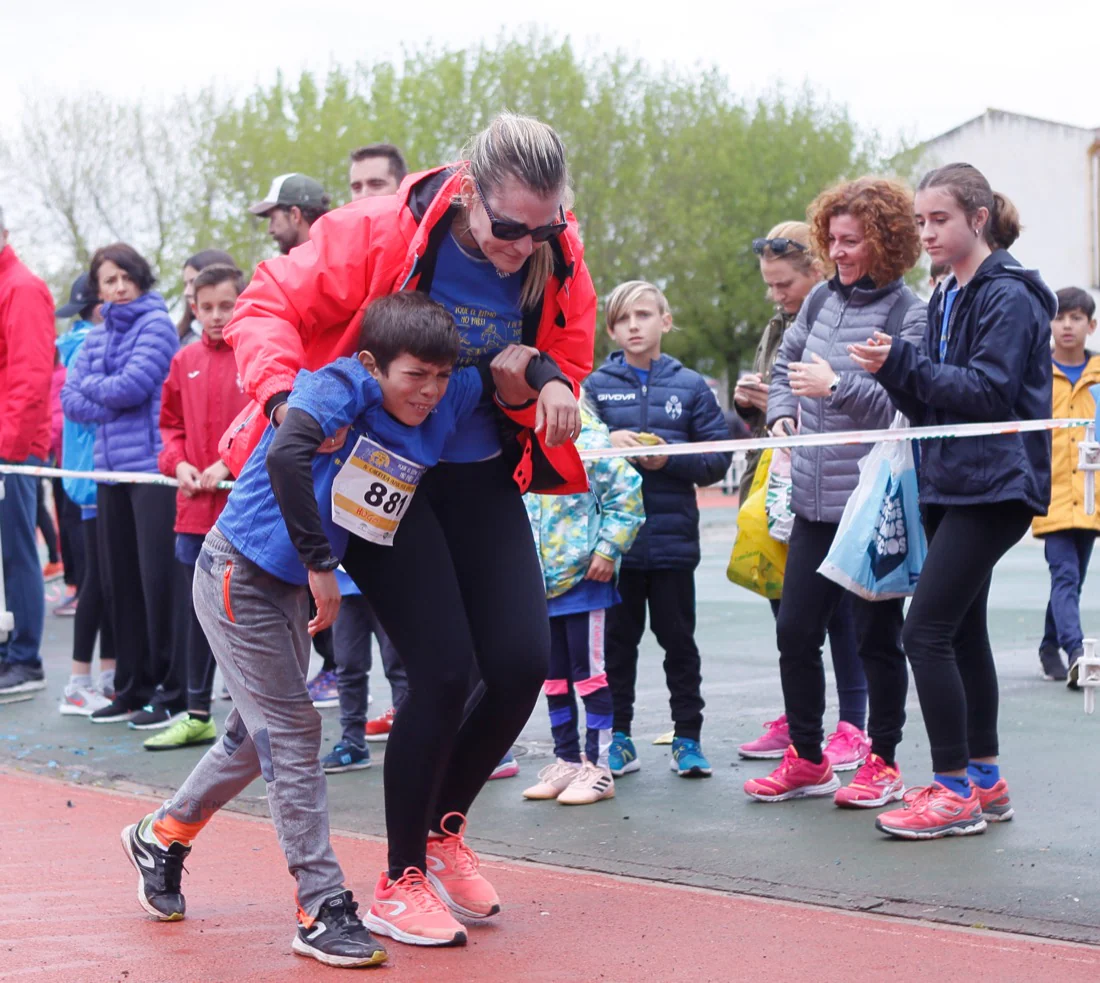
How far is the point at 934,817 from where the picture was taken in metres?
4.96

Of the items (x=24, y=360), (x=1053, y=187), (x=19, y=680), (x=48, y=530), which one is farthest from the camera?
(x=1053, y=187)

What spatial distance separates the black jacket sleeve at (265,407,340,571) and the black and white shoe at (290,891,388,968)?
0.87 meters

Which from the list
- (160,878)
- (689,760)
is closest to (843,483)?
(689,760)

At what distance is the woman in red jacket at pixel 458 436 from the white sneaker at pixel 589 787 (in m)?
1.58

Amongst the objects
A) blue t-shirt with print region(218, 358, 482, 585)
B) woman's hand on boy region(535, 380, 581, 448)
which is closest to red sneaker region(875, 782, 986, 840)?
woman's hand on boy region(535, 380, 581, 448)

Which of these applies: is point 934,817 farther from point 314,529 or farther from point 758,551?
point 314,529

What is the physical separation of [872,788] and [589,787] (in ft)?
3.39

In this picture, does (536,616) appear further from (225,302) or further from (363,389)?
(225,302)

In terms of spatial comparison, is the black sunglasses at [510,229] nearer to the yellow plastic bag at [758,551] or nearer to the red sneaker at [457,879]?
the red sneaker at [457,879]

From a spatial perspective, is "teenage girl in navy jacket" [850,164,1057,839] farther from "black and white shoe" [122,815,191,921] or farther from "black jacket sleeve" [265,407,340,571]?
"black and white shoe" [122,815,191,921]

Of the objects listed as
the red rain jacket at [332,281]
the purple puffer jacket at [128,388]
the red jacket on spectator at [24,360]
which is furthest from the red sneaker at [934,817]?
the red jacket on spectator at [24,360]

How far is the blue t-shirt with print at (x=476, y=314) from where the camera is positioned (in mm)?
3975

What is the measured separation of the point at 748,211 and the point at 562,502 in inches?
1666

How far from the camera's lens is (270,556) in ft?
12.7
